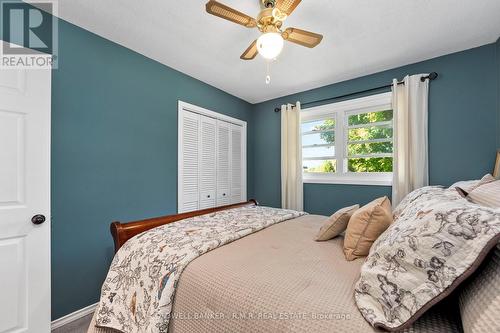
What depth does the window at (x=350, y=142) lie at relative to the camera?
2.89 m

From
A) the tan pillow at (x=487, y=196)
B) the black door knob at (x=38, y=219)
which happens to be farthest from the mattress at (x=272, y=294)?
the black door knob at (x=38, y=219)

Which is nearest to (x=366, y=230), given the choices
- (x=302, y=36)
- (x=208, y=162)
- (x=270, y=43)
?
(x=270, y=43)

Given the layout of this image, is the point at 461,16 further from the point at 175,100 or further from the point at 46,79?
the point at 46,79

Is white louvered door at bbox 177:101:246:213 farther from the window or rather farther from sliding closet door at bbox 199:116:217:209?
Answer: the window

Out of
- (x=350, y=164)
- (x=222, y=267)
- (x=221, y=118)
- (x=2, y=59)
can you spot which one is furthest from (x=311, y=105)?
(x=2, y=59)

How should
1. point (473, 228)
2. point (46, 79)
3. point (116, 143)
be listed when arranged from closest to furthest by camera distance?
point (473, 228) → point (46, 79) → point (116, 143)

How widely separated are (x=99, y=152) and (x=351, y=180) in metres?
3.06

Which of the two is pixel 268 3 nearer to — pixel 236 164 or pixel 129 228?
pixel 129 228

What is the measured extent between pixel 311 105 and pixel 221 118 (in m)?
1.44

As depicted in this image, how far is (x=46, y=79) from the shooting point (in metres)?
1.63

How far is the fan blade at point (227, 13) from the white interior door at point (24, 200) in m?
1.35

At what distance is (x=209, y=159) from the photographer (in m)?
3.29

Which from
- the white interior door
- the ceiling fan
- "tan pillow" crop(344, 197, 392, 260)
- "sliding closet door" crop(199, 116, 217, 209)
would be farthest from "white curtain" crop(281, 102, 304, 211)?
the white interior door

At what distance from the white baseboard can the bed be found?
85 centimetres
